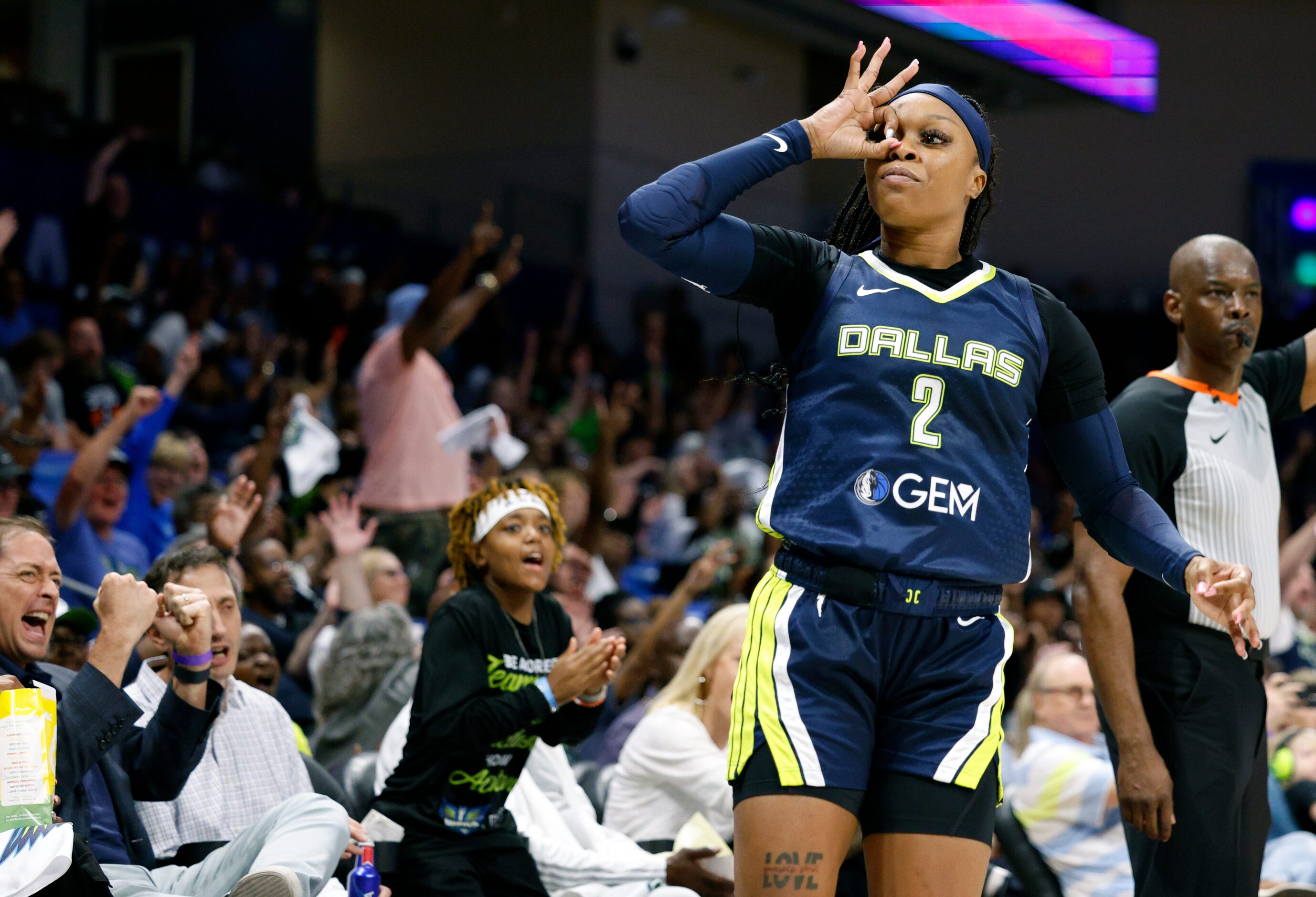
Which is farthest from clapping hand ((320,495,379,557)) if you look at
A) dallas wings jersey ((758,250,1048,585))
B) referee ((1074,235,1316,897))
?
dallas wings jersey ((758,250,1048,585))

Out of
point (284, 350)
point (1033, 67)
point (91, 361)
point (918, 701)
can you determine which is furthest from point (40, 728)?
point (1033, 67)

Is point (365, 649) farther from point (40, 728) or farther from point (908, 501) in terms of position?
point (908, 501)

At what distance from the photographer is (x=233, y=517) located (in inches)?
190

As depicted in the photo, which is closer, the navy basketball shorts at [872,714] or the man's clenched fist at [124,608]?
the navy basketball shorts at [872,714]

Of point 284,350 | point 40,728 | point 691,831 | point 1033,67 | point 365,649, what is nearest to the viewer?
point 40,728

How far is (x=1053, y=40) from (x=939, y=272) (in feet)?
37.1

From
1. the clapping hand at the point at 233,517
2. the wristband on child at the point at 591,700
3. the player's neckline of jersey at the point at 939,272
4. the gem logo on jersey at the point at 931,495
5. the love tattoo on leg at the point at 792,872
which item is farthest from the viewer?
the clapping hand at the point at 233,517

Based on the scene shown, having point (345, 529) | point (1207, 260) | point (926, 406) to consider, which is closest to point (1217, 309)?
point (1207, 260)

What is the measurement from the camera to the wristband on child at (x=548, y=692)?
3703 mm

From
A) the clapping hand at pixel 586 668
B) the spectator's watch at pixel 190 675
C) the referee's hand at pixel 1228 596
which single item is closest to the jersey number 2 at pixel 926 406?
the referee's hand at pixel 1228 596

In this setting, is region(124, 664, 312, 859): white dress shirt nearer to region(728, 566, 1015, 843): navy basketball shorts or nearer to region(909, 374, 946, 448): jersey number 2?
region(728, 566, 1015, 843): navy basketball shorts

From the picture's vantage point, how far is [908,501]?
2.21 m

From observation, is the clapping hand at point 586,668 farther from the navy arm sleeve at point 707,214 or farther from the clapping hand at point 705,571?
the clapping hand at point 705,571

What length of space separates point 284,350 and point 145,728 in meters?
7.27
